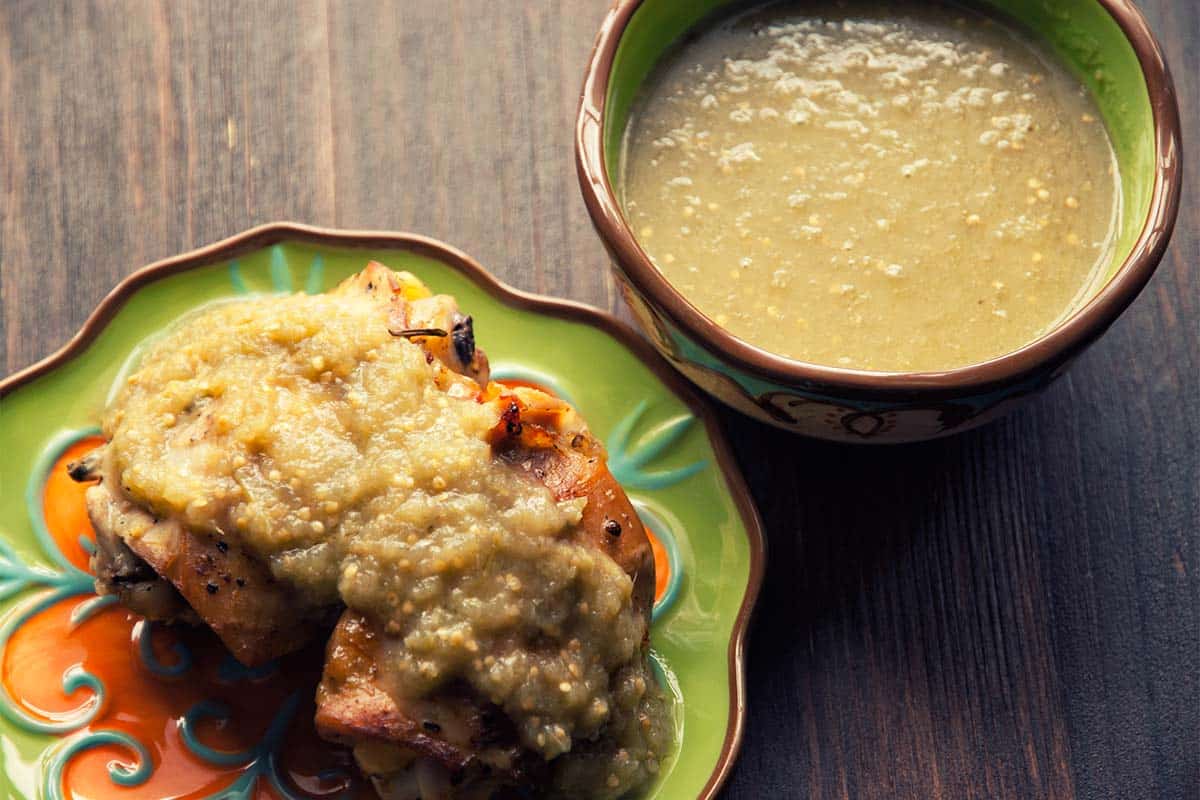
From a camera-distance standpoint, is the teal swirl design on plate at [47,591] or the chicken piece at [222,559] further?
the teal swirl design on plate at [47,591]

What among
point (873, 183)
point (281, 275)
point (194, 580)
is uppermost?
point (873, 183)

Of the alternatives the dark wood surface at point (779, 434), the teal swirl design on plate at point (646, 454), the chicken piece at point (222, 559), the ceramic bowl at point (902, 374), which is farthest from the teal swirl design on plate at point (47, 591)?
the ceramic bowl at point (902, 374)

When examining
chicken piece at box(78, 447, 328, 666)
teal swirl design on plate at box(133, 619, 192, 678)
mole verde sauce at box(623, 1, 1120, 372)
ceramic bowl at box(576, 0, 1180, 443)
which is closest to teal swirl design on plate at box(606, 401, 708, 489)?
ceramic bowl at box(576, 0, 1180, 443)

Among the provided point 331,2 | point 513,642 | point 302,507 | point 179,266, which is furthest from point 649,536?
point 331,2

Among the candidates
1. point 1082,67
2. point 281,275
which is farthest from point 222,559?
point 1082,67

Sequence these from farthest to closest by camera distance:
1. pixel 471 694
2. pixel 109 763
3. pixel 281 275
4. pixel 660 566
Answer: pixel 281 275 → pixel 660 566 → pixel 109 763 → pixel 471 694

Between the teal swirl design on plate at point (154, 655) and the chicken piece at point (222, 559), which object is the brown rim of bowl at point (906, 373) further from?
the teal swirl design on plate at point (154, 655)

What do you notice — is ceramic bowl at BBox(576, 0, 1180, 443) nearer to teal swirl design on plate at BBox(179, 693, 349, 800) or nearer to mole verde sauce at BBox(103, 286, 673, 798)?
mole verde sauce at BBox(103, 286, 673, 798)

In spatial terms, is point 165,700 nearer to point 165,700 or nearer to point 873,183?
point 165,700
